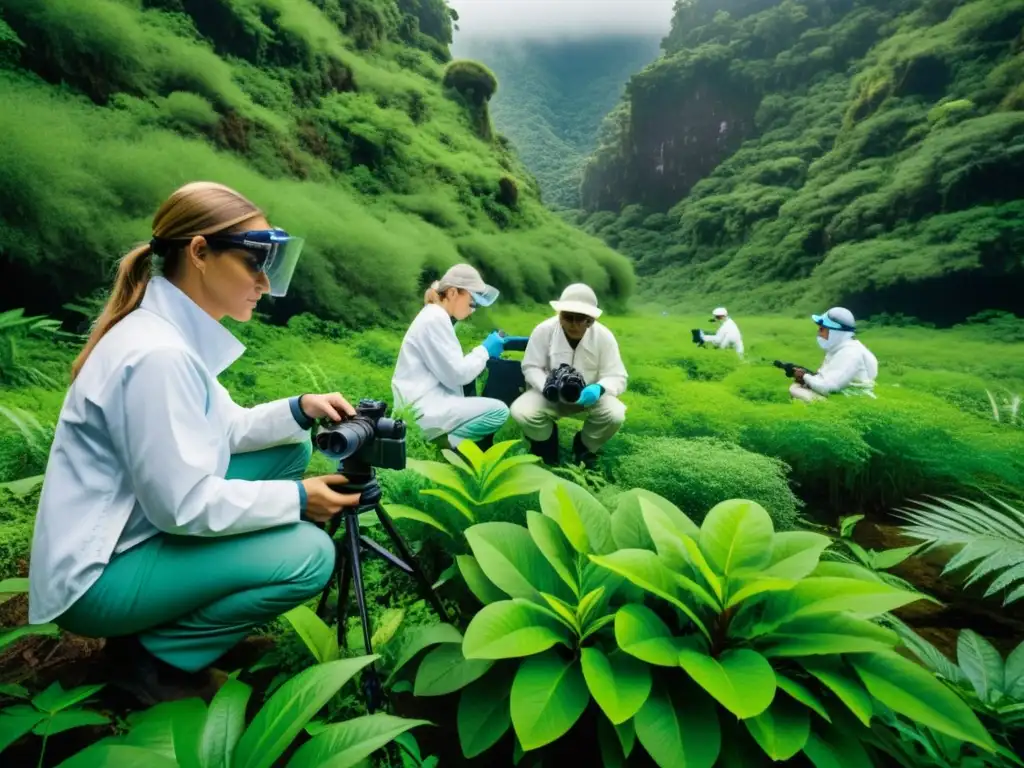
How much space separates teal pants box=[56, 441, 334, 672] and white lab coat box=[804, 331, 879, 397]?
17.0 feet

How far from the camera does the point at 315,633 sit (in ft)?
4.81

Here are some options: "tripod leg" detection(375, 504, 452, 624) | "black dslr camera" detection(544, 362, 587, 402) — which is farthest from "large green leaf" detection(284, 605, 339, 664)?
"black dslr camera" detection(544, 362, 587, 402)

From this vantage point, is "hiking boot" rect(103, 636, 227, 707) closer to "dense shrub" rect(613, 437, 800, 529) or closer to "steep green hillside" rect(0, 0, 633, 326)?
"dense shrub" rect(613, 437, 800, 529)

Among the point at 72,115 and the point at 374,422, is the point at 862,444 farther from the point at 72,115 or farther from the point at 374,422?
the point at 72,115

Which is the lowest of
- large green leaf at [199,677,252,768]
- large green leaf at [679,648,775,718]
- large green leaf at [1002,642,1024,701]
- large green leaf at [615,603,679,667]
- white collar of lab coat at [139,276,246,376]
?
large green leaf at [199,677,252,768]

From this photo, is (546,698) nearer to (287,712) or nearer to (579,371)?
(287,712)

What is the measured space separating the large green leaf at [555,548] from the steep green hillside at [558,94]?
30.4 m

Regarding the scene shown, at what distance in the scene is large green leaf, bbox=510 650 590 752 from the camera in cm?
110

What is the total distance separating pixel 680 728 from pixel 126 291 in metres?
1.82

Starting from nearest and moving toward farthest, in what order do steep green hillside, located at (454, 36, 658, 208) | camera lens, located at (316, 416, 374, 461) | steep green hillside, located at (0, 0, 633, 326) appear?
1. camera lens, located at (316, 416, 374, 461)
2. steep green hillside, located at (0, 0, 633, 326)
3. steep green hillside, located at (454, 36, 658, 208)

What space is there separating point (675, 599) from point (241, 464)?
1458 mm

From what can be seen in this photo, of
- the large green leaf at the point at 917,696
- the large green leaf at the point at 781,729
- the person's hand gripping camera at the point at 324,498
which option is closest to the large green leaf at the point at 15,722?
the person's hand gripping camera at the point at 324,498

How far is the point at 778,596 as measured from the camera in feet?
4.53

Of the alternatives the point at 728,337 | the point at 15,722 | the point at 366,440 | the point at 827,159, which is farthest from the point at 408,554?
the point at 827,159
